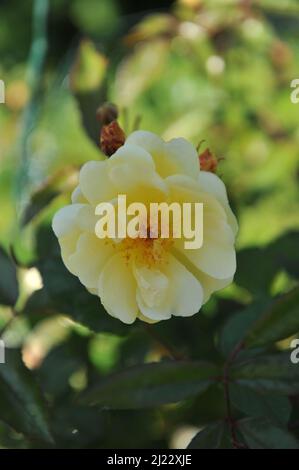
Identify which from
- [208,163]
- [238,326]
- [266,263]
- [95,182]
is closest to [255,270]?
[266,263]

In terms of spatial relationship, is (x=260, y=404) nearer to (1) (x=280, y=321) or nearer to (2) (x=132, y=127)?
(1) (x=280, y=321)

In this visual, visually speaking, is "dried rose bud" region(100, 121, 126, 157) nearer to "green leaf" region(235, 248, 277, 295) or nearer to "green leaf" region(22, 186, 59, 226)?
"green leaf" region(22, 186, 59, 226)

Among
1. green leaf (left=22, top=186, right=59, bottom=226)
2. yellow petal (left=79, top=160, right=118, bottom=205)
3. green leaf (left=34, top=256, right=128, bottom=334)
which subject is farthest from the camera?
green leaf (left=22, top=186, right=59, bottom=226)

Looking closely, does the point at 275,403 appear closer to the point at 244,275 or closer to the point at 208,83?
the point at 244,275

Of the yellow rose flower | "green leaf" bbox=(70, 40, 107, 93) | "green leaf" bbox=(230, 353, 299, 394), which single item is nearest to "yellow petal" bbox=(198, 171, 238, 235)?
the yellow rose flower

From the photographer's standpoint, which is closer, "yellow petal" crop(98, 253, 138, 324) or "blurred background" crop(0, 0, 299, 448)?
"yellow petal" crop(98, 253, 138, 324)

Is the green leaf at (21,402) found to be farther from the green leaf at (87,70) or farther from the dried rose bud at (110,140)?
the green leaf at (87,70)

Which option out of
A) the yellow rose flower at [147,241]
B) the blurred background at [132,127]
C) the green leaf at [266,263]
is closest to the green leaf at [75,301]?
the blurred background at [132,127]

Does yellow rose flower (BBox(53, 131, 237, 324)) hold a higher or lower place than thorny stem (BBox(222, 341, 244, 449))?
higher

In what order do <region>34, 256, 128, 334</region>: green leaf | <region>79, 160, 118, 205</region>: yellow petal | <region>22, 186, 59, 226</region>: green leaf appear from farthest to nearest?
<region>22, 186, 59, 226</region>: green leaf
<region>34, 256, 128, 334</region>: green leaf
<region>79, 160, 118, 205</region>: yellow petal
